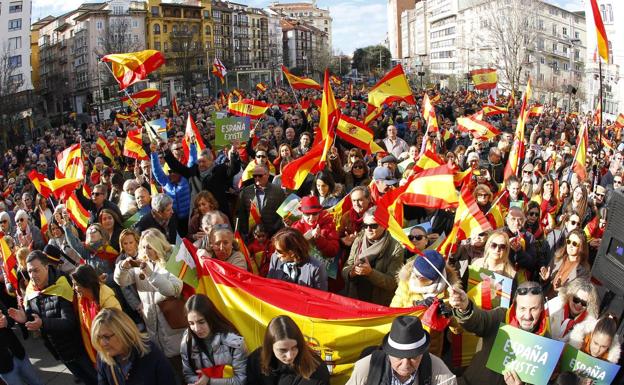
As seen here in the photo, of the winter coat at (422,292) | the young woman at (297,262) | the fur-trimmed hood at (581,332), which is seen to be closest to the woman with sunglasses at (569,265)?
the fur-trimmed hood at (581,332)

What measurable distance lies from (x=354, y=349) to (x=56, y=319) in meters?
2.40

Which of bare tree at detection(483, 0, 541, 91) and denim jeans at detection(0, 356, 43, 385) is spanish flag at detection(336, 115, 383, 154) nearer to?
denim jeans at detection(0, 356, 43, 385)

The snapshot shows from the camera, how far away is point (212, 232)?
16.7ft

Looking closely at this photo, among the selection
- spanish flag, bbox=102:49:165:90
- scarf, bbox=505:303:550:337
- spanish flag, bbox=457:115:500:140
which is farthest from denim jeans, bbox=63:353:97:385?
spanish flag, bbox=457:115:500:140

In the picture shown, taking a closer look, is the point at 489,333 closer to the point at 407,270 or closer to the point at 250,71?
the point at 407,270

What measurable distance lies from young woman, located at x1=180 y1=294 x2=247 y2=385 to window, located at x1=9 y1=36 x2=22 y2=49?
2156 inches

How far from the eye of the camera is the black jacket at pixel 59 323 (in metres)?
4.69

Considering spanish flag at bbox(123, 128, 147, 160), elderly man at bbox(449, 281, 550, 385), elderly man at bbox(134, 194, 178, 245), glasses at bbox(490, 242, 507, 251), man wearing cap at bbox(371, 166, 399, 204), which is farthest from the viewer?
spanish flag at bbox(123, 128, 147, 160)

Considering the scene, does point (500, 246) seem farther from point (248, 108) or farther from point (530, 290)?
point (248, 108)

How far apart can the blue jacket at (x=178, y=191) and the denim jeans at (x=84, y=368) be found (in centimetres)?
252

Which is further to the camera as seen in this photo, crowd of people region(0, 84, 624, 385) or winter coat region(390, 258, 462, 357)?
winter coat region(390, 258, 462, 357)

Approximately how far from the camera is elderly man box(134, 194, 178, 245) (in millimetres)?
6091

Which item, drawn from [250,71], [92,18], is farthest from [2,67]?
[250,71]

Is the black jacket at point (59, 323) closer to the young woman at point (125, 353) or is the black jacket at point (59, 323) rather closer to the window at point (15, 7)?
the young woman at point (125, 353)
